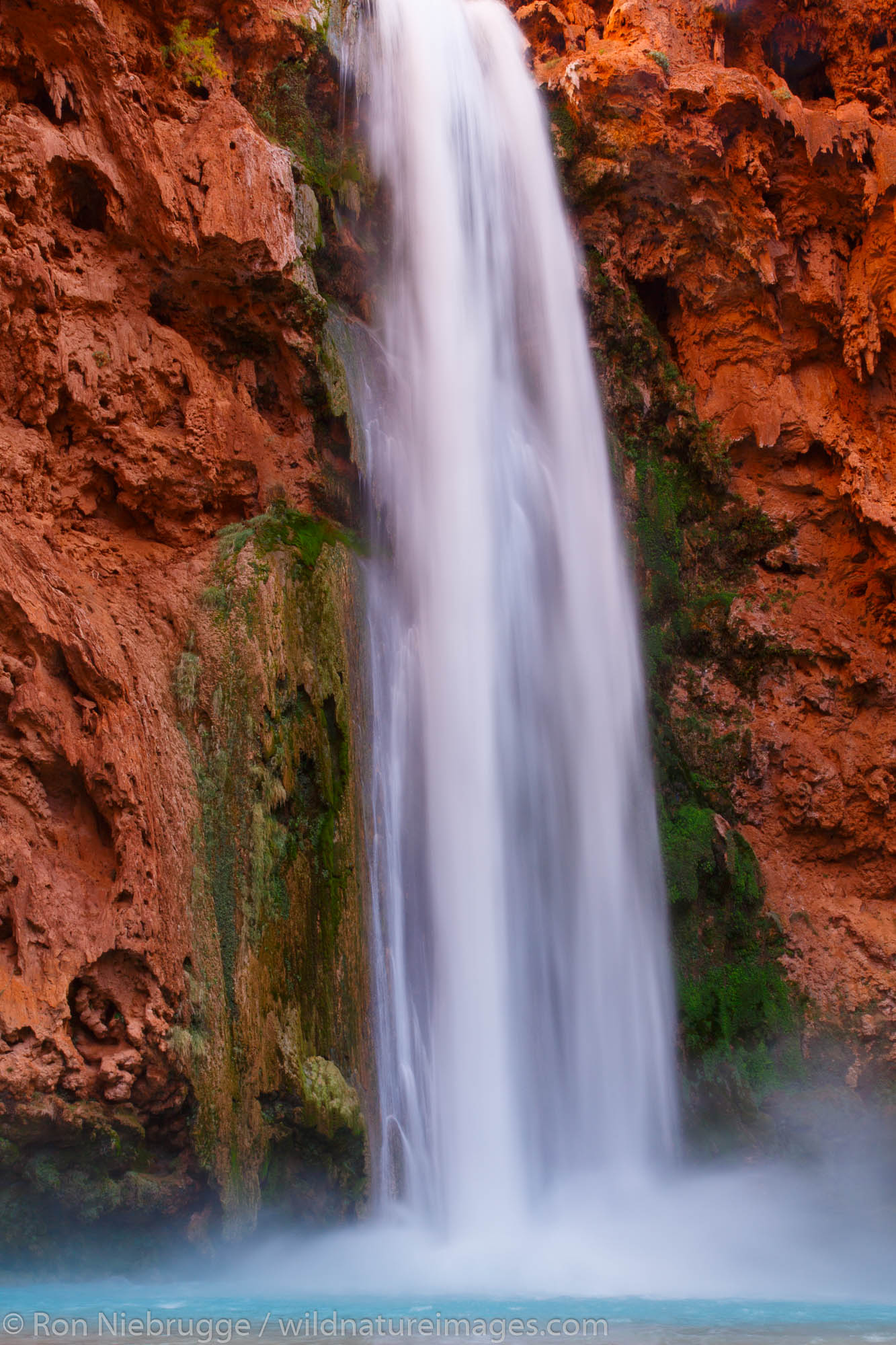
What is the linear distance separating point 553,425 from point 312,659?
4.41m

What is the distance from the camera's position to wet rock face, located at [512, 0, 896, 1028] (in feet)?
38.1

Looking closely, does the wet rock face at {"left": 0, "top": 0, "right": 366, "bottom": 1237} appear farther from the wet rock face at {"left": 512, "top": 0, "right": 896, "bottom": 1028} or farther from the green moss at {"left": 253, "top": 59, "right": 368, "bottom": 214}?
the wet rock face at {"left": 512, "top": 0, "right": 896, "bottom": 1028}

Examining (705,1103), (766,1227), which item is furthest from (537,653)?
(766,1227)

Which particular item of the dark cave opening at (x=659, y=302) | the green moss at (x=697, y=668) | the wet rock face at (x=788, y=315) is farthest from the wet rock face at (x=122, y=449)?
the dark cave opening at (x=659, y=302)

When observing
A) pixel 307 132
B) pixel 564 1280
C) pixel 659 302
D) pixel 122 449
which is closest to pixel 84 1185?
pixel 564 1280

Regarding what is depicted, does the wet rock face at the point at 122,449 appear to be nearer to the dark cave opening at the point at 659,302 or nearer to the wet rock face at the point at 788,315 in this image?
the wet rock face at the point at 788,315

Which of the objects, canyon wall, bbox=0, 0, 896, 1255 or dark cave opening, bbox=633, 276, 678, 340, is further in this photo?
dark cave opening, bbox=633, 276, 678, 340

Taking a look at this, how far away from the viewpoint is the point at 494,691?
975cm

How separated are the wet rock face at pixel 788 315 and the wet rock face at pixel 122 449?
3.93 m

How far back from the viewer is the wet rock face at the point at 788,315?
1161cm

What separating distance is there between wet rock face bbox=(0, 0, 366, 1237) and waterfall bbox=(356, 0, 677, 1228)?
1353 mm

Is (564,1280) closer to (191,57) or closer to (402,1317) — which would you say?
(402,1317)

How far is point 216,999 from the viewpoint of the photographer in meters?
7.22

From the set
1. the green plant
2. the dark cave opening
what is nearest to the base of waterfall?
the green plant
